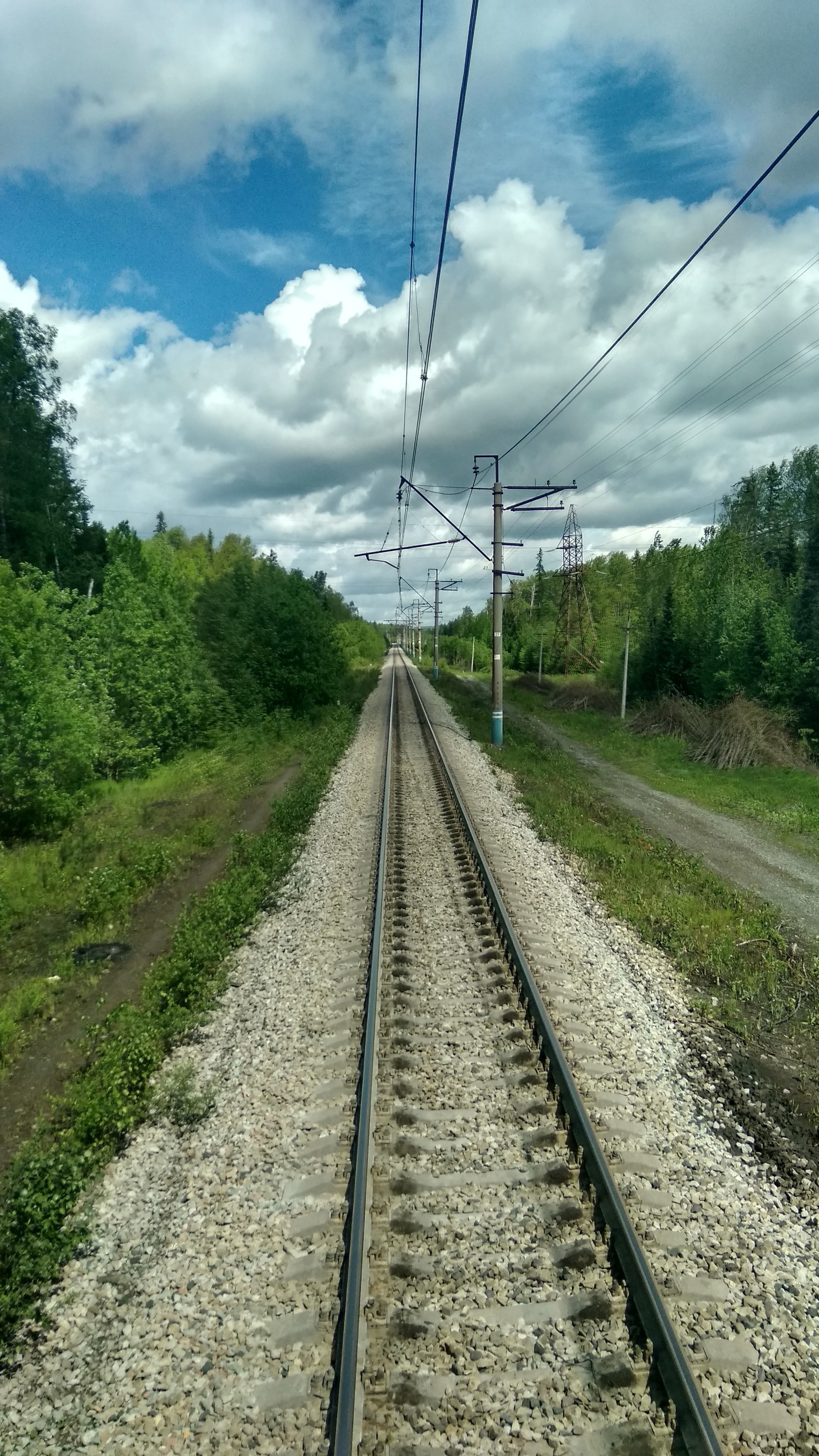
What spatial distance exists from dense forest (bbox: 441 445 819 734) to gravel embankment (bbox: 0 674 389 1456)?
2238cm

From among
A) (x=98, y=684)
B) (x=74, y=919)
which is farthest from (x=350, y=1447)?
(x=98, y=684)

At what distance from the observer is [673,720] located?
27859 mm

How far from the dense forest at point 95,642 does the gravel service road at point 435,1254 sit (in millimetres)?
10075

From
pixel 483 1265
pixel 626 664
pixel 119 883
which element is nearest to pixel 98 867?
pixel 119 883

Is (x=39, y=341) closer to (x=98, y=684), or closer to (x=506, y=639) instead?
(x=98, y=684)

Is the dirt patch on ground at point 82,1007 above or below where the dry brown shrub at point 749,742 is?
below

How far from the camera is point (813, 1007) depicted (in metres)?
7.88

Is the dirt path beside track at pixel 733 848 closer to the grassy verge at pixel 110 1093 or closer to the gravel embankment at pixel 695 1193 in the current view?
the gravel embankment at pixel 695 1193

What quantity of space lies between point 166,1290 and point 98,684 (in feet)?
57.6

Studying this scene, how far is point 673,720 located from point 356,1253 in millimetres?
26076

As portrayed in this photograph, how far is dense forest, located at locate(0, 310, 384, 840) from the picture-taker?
15.6m

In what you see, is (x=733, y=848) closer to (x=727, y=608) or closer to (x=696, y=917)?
(x=696, y=917)

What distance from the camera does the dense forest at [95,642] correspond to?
Result: 612 inches

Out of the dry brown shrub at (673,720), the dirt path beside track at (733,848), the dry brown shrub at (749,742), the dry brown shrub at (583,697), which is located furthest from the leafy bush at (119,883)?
the dry brown shrub at (583,697)
